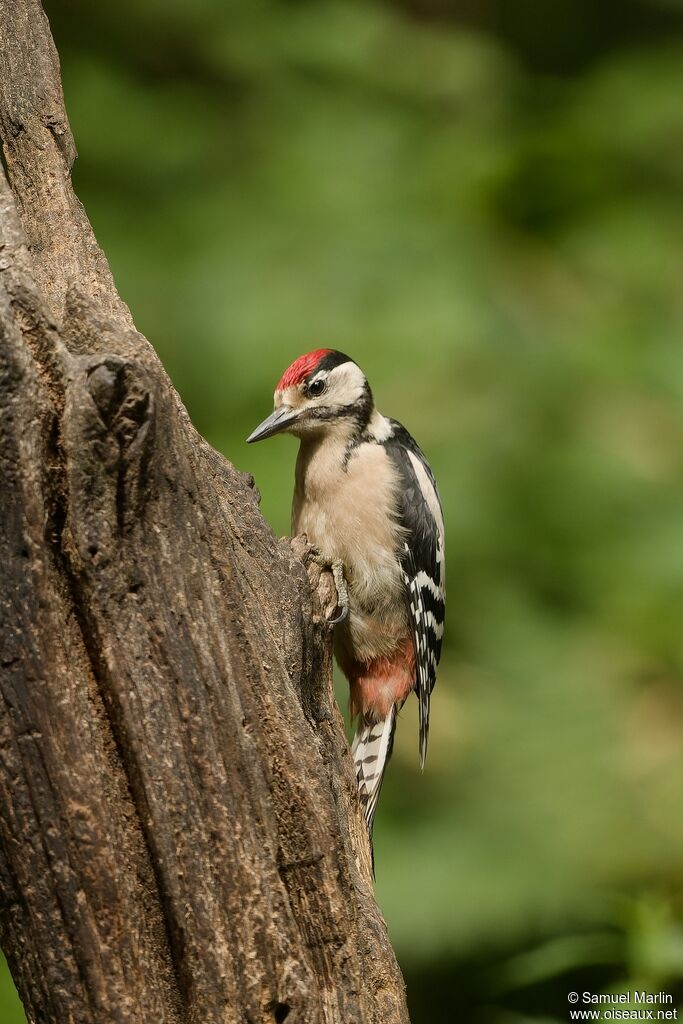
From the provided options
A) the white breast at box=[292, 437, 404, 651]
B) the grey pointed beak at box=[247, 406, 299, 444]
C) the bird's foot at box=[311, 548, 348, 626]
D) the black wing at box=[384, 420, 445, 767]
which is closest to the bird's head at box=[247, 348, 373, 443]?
the grey pointed beak at box=[247, 406, 299, 444]

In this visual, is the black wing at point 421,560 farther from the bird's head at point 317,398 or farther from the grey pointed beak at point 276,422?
the grey pointed beak at point 276,422

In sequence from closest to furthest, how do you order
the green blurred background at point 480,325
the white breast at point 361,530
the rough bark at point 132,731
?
the rough bark at point 132,731
the white breast at point 361,530
the green blurred background at point 480,325

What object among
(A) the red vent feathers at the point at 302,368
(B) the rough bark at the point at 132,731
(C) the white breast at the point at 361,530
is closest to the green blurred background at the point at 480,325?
(C) the white breast at the point at 361,530

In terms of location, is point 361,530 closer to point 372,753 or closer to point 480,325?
point 372,753

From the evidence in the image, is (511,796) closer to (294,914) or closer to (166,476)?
(294,914)

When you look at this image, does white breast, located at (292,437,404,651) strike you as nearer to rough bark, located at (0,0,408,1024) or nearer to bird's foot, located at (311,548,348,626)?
bird's foot, located at (311,548,348,626)

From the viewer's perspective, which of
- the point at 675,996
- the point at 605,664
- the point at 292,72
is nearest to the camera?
the point at 675,996

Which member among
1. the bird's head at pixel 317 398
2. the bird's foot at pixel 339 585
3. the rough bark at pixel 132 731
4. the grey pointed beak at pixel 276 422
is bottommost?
the rough bark at pixel 132 731

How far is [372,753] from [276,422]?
1052mm

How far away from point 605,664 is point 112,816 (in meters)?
2.98

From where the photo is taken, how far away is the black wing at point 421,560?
3705mm

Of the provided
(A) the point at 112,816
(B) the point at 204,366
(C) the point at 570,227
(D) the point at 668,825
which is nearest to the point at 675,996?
(D) the point at 668,825

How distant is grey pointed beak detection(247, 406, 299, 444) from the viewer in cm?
355

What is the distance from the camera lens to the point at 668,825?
4.32m
